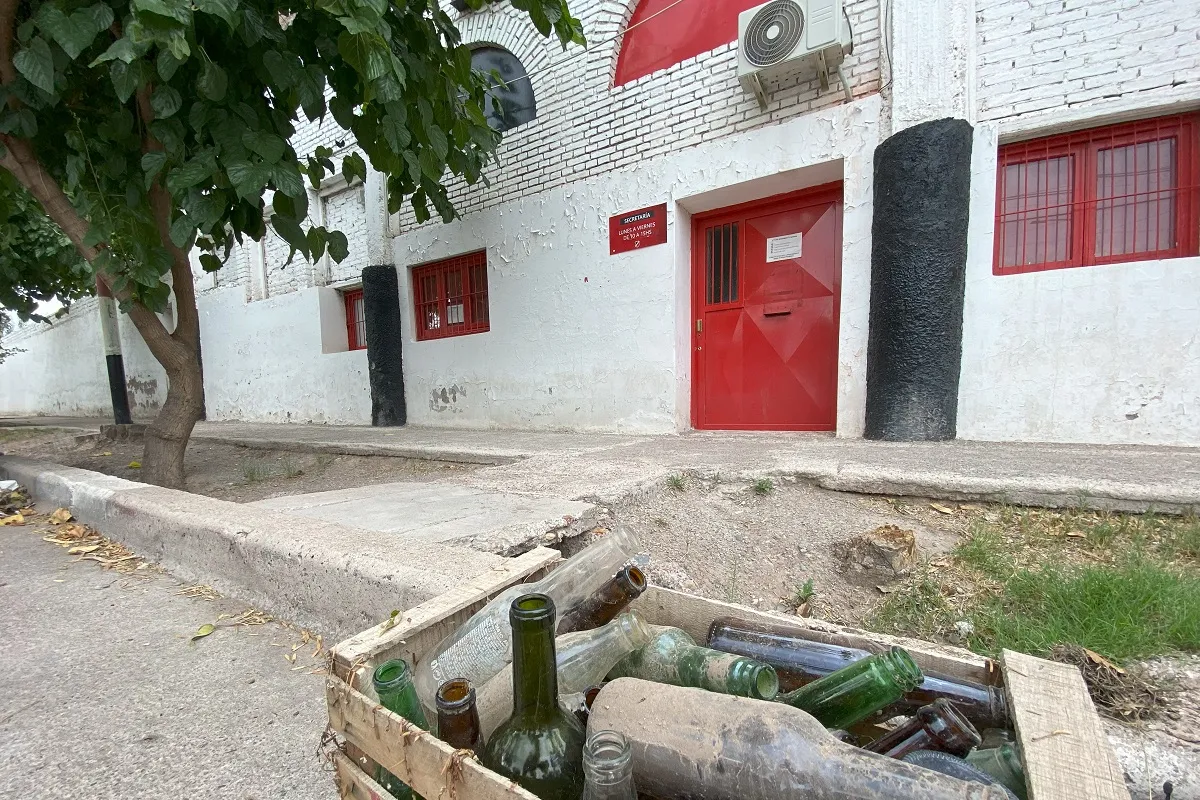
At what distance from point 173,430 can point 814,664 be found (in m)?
4.69

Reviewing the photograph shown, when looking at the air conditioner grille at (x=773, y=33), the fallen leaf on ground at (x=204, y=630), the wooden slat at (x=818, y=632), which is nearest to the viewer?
the wooden slat at (x=818, y=632)

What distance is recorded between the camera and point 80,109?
3031 mm

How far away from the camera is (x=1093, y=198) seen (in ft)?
11.7

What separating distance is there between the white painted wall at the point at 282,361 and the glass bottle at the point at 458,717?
25.8ft

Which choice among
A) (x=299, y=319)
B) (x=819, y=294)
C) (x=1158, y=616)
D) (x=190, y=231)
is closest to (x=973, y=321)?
(x=819, y=294)

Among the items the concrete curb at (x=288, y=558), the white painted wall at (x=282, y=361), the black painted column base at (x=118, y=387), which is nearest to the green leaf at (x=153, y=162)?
the concrete curb at (x=288, y=558)

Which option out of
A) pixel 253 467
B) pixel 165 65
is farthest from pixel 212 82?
pixel 253 467

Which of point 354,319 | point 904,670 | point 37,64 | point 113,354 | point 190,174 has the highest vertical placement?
point 37,64

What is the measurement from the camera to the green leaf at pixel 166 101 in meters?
2.39

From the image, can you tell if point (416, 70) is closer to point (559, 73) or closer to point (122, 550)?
point (122, 550)

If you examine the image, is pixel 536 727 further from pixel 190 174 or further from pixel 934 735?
pixel 190 174

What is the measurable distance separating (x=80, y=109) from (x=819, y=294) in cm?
542

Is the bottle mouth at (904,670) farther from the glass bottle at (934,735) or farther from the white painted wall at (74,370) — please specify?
the white painted wall at (74,370)

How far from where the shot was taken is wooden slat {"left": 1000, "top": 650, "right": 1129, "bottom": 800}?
57cm
